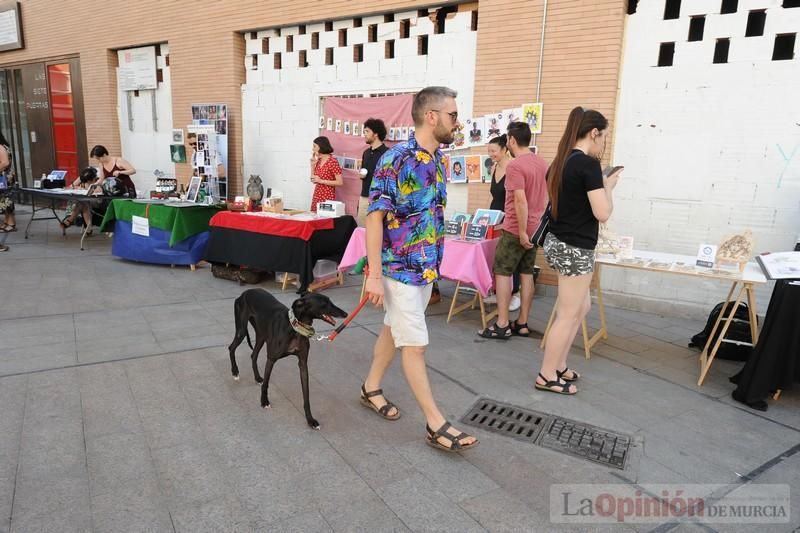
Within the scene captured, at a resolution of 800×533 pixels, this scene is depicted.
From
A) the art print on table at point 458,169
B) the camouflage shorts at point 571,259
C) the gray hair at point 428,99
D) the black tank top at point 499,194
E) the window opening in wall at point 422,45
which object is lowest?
the camouflage shorts at point 571,259

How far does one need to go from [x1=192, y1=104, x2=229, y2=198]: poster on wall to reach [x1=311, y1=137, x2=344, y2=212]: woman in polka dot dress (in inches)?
113

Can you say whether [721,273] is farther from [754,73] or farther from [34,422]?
[34,422]

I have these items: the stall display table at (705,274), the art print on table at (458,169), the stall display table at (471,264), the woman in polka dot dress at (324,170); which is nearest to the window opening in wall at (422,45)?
the art print on table at (458,169)

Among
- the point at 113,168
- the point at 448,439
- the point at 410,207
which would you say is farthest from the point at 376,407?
the point at 113,168

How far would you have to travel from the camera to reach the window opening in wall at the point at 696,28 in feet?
17.2

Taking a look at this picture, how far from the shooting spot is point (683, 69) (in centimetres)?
530

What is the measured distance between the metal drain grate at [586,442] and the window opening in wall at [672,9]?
4.38 m

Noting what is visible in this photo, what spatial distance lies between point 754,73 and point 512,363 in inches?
143

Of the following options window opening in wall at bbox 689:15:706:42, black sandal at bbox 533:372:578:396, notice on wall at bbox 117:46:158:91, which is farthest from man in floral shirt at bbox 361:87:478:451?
notice on wall at bbox 117:46:158:91

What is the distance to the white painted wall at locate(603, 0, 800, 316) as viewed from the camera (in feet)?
16.1

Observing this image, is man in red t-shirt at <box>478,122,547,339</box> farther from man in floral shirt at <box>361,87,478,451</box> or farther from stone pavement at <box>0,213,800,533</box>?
man in floral shirt at <box>361,87,478,451</box>

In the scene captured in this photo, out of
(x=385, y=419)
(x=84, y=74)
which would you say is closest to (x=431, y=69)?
(x=385, y=419)

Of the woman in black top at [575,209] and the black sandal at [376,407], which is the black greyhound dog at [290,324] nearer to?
the black sandal at [376,407]

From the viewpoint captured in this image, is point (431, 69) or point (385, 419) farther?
point (431, 69)
